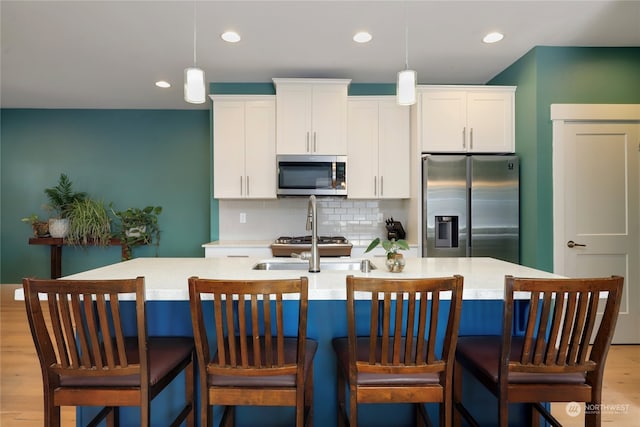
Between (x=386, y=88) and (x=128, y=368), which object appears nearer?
(x=128, y=368)

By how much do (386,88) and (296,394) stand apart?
3.57 metres

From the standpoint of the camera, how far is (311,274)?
1.83 m

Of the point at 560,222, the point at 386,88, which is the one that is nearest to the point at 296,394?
the point at 560,222

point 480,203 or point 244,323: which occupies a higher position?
point 480,203

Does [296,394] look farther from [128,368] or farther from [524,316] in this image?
[524,316]

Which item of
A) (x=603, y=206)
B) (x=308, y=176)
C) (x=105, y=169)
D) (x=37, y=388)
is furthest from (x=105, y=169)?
(x=603, y=206)

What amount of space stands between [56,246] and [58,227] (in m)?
0.26

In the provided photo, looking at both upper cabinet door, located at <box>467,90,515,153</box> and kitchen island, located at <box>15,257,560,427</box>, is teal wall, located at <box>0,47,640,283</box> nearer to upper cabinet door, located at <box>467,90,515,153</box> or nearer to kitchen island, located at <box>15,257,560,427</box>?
upper cabinet door, located at <box>467,90,515,153</box>

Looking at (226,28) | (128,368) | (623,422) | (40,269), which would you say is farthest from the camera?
(40,269)

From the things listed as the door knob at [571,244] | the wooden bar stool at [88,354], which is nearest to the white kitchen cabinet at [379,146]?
the door knob at [571,244]

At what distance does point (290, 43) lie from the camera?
316 centimetres

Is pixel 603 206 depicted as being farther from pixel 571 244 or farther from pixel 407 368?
pixel 407 368

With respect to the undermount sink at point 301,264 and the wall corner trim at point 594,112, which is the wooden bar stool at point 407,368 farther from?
the wall corner trim at point 594,112

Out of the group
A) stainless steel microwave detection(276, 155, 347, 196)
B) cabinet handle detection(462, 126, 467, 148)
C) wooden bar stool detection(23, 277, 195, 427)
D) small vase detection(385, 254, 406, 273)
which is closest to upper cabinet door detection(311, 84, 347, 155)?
stainless steel microwave detection(276, 155, 347, 196)
